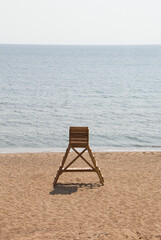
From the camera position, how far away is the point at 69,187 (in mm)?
10867

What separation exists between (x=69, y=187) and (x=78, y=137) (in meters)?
1.33

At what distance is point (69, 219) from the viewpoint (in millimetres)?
8203

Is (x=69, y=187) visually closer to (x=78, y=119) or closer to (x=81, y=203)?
(x=81, y=203)

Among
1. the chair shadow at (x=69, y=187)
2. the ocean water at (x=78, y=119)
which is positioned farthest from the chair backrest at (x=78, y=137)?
the ocean water at (x=78, y=119)

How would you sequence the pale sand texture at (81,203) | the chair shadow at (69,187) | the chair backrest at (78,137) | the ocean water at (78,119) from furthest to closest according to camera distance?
the ocean water at (78,119), the chair backrest at (78,137), the chair shadow at (69,187), the pale sand texture at (81,203)

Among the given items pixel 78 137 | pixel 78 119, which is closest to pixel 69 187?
pixel 78 137

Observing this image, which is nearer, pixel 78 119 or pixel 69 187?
pixel 69 187

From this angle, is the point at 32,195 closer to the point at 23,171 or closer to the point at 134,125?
the point at 23,171

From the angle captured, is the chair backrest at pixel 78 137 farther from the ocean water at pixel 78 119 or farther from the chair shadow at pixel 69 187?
the ocean water at pixel 78 119

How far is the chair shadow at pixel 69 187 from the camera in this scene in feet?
34.2

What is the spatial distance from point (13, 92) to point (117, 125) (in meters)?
19.7

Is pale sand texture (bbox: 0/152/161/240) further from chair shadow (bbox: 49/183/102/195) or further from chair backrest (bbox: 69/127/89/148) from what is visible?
chair backrest (bbox: 69/127/89/148)

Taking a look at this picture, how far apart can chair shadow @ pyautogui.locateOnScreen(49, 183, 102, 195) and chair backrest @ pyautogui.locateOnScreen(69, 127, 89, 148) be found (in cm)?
109

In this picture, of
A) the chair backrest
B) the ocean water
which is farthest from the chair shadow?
the ocean water
